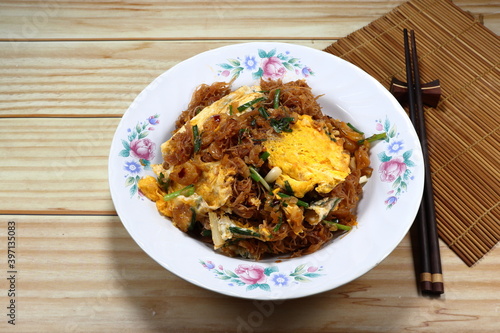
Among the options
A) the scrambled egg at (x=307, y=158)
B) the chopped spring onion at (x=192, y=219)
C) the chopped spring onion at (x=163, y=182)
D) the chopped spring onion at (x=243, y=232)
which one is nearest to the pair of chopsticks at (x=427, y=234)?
the scrambled egg at (x=307, y=158)

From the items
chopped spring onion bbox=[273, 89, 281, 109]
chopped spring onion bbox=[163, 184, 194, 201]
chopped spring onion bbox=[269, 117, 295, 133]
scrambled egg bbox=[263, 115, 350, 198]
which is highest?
chopped spring onion bbox=[273, 89, 281, 109]

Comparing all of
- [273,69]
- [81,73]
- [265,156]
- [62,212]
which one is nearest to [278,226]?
[265,156]

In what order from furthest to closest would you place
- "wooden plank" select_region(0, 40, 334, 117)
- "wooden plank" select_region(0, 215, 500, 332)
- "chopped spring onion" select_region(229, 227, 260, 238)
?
"wooden plank" select_region(0, 40, 334, 117)
"wooden plank" select_region(0, 215, 500, 332)
"chopped spring onion" select_region(229, 227, 260, 238)

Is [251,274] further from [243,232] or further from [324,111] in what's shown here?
[324,111]

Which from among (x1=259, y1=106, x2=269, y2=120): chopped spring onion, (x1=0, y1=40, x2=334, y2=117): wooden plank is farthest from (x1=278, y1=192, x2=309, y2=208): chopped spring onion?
(x1=0, y1=40, x2=334, y2=117): wooden plank

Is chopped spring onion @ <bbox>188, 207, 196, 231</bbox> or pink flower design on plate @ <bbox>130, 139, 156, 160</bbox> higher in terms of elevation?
pink flower design on plate @ <bbox>130, 139, 156, 160</bbox>

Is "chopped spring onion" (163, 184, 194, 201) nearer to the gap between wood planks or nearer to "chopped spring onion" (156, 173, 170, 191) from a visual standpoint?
"chopped spring onion" (156, 173, 170, 191)
